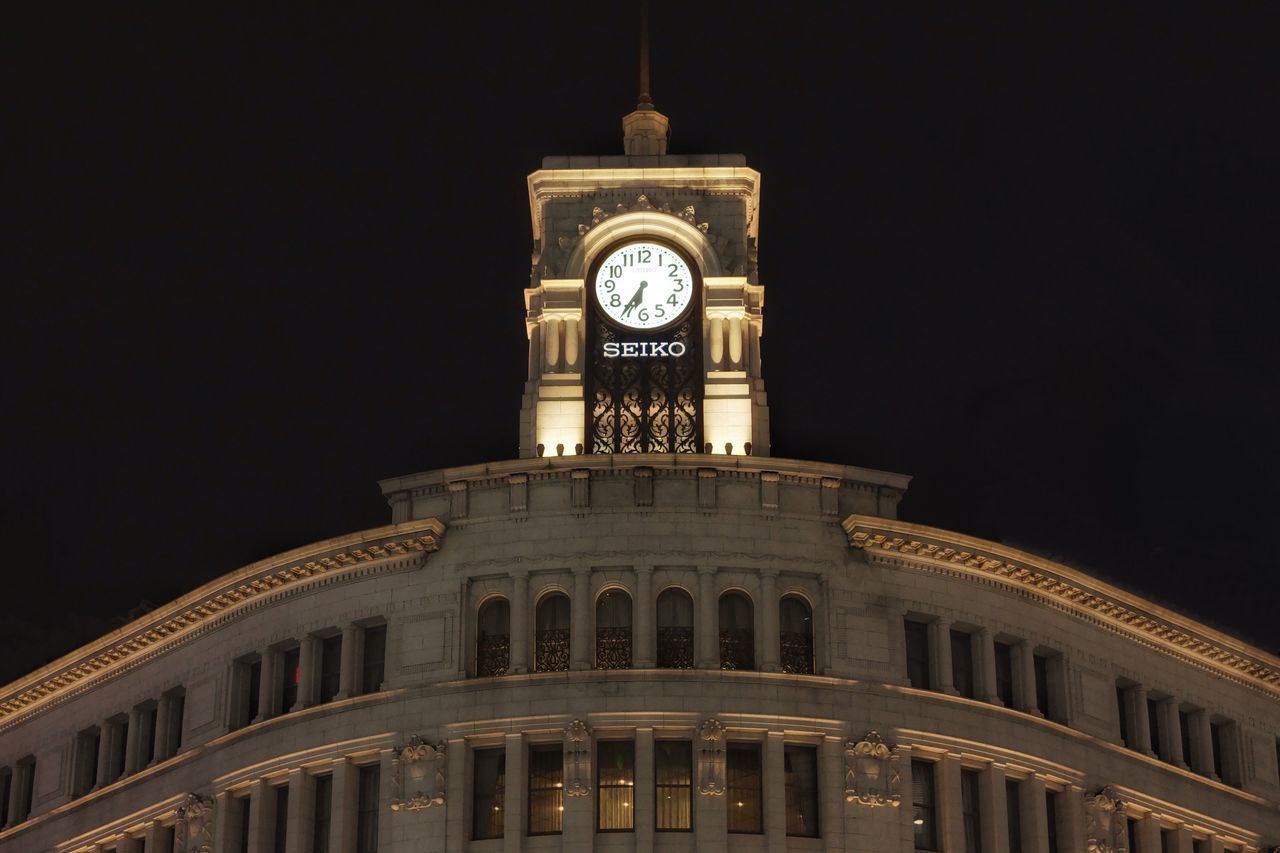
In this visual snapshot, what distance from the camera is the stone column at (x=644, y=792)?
7031 centimetres

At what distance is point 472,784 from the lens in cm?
7181

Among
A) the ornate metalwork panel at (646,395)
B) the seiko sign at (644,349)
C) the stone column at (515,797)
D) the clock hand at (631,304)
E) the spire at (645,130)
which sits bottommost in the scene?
the stone column at (515,797)

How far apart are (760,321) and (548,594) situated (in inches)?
544

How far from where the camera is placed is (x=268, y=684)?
76.2 metres

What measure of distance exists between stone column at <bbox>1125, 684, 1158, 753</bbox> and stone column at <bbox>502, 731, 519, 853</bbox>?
18.6 metres

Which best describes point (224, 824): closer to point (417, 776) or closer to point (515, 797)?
point (417, 776)

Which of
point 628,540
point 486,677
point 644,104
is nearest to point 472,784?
point 486,677

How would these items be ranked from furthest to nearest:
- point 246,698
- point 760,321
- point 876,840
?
point 760,321
point 246,698
point 876,840

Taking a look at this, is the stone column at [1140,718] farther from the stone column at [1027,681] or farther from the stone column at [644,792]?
the stone column at [644,792]

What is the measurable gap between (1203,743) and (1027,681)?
8.14 m

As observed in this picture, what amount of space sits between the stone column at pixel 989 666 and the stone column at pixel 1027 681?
75cm

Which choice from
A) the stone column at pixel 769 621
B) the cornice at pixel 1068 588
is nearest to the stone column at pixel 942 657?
the cornice at pixel 1068 588

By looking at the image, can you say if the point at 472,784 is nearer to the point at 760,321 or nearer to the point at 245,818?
the point at 245,818

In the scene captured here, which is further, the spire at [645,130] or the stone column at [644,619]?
the spire at [645,130]
